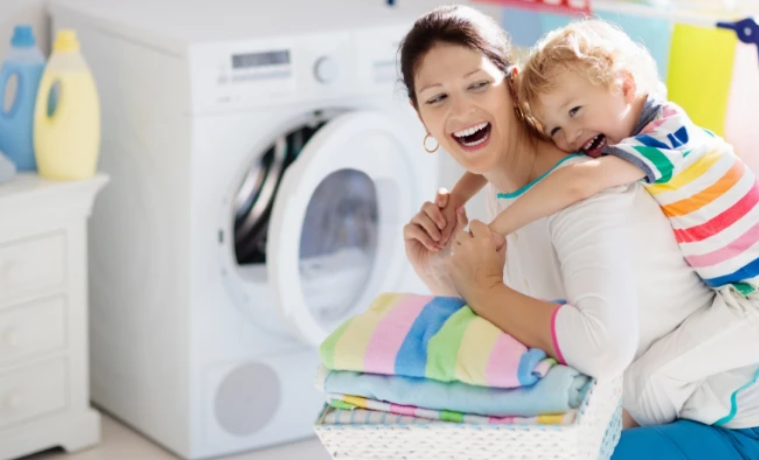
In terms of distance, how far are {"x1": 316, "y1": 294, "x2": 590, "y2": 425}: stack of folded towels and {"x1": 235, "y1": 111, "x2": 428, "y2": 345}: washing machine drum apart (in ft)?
3.29

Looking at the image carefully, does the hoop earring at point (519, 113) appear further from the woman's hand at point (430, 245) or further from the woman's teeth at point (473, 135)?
the woman's hand at point (430, 245)

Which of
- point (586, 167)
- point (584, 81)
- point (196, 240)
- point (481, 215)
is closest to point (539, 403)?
point (586, 167)

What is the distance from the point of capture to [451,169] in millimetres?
3199

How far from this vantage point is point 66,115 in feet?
8.05

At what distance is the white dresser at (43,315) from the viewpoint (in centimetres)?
242

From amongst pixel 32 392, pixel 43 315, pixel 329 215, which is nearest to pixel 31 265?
pixel 43 315

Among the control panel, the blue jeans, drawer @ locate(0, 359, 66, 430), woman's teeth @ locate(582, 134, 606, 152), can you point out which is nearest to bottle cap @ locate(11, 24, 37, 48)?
the control panel

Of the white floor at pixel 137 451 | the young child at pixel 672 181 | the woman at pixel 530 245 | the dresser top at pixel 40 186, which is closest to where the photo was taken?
the woman at pixel 530 245

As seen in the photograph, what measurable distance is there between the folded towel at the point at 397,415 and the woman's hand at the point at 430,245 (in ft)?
1.25

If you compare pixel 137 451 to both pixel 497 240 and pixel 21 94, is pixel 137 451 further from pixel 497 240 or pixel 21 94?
pixel 497 240

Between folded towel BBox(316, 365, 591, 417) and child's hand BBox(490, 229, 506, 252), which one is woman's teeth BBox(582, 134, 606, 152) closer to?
child's hand BBox(490, 229, 506, 252)

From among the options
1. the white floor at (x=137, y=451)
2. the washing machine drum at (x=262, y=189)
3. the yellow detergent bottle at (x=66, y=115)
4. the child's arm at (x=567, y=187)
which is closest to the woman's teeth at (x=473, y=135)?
the child's arm at (x=567, y=187)

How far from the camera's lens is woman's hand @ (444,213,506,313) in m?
1.47

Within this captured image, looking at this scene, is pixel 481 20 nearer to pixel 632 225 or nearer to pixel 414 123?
pixel 632 225
